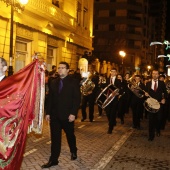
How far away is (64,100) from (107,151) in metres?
2.08

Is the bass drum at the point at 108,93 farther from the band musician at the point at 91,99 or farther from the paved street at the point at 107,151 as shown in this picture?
the band musician at the point at 91,99

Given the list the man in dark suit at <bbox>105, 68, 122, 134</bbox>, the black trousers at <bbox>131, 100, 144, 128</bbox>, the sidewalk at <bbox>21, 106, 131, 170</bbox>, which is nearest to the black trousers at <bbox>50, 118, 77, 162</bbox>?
the sidewalk at <bbox>21, 106, 131, 170</bbox>

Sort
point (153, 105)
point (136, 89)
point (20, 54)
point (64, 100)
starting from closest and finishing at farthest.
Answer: point (64, 100)
point (153, 105)
point (136, 89)
point (20, 54)

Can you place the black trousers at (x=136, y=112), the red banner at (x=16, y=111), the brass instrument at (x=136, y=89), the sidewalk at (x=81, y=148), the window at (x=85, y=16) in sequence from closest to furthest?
the red banner at (x=16, y=111), the sidewalk at (x=81, y=148), the brass instrument at (x=136, y=89), the black trousers at (x=136, y=112), the window at (x=85, y=16)

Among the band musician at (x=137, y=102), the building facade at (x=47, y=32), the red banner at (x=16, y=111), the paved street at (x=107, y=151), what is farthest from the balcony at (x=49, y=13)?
the red banner at (x=16, y=111)

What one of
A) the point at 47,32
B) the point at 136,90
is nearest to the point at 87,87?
the point at 136,90

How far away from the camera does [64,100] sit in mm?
7082

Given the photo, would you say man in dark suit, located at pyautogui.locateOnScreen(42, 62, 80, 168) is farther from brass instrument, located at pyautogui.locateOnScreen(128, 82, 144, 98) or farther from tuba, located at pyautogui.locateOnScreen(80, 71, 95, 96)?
tuba, located at pyautogui.locateOnScreen(80, 71, 95, 96)

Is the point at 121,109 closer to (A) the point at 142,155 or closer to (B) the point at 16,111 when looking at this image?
(A) the point at 142,155

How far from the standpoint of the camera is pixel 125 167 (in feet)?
23.0

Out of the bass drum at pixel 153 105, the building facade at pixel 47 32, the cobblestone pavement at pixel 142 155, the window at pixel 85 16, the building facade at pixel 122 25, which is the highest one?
the building facade at pixel 122 25

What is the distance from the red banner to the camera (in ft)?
17.3

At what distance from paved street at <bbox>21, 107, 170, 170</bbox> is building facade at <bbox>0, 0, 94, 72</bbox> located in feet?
22.8

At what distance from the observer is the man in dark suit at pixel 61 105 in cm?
707
